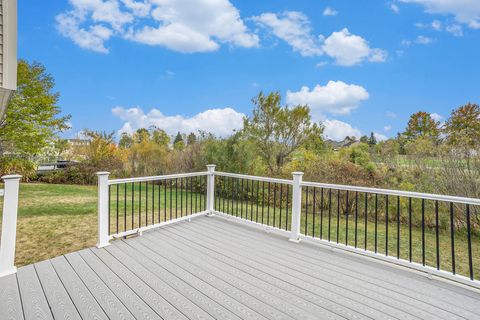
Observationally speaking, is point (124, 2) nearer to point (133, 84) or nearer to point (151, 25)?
point (151, 25)

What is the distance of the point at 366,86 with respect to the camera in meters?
12.2

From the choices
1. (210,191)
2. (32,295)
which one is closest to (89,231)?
(210,191)

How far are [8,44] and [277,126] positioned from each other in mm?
9895

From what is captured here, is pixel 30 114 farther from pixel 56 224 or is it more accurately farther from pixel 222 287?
pixel 222 287

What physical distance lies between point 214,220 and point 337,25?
9162 millimetres

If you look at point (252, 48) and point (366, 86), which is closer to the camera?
point (252, 48)

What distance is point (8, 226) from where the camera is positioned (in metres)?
2.47

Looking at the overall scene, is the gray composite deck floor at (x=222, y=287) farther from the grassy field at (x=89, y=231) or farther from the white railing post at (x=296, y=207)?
the grassy field at (x=89, y=231)

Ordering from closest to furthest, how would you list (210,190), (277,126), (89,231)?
(89,231) < (210,190) < (277,126)

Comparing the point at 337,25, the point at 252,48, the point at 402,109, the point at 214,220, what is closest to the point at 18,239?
the point at 214,220

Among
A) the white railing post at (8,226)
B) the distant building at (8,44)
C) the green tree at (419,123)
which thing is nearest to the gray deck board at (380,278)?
the white railing post at (8,226)

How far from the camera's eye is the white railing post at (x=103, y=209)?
3.11m

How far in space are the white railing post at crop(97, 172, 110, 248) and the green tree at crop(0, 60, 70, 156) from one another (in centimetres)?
911

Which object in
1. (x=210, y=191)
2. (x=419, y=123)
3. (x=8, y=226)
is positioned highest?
(x=419, y=123)
